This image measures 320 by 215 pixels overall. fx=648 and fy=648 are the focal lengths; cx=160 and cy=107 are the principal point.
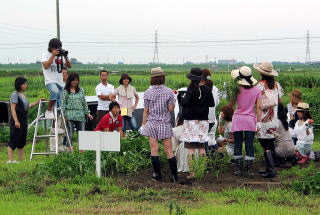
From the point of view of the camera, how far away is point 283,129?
447 inches

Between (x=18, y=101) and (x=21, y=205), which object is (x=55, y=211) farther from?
(x=18, y=101)

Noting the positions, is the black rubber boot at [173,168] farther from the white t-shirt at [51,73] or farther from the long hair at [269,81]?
the white t-shirt at [51,73]

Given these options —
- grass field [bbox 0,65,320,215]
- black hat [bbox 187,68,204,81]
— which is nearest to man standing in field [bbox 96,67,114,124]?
grass field [bbox 0,65,320,215]

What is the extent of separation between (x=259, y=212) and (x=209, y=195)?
125 cm

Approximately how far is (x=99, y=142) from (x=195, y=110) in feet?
Result: 4.95

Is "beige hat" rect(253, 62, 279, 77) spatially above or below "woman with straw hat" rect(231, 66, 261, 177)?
above

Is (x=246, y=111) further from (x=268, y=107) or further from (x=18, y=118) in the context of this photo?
(x=18, y=118)

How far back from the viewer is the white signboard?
953 centimetres

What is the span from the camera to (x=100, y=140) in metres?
9.65

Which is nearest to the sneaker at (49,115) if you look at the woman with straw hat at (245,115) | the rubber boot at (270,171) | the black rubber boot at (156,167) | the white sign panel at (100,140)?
the white sign panel at (100,140)

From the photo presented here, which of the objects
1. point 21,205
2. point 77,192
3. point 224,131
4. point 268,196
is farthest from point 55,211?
point 224,131

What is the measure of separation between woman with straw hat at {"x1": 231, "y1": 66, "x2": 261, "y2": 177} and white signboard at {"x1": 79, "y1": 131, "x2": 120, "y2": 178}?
1878mm

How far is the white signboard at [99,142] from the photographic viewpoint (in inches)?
375

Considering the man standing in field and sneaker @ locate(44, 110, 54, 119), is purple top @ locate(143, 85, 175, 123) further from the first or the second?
the man standing in field
